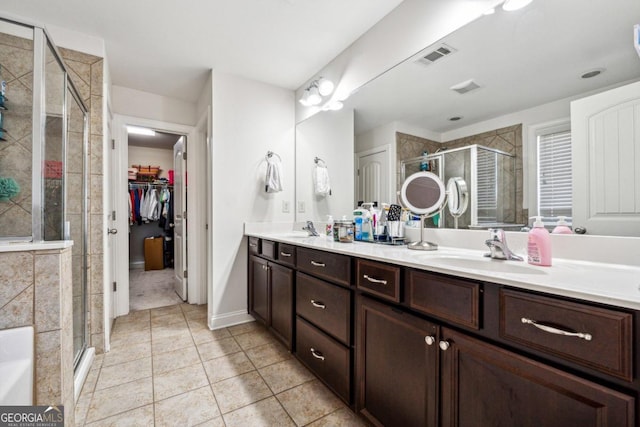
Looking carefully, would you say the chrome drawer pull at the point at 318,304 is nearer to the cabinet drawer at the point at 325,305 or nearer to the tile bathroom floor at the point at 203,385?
the cabinet drawer at the point at 325,305

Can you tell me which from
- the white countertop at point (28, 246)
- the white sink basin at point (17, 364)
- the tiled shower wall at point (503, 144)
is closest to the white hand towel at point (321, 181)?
the tiled shower wall at point (503, 144)

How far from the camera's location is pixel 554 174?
3.82 ft

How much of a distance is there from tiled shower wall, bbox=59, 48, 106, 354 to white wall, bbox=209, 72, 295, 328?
0.81 meters

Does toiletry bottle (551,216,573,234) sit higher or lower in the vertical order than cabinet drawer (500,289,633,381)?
higher

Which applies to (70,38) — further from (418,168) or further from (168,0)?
(418,168)

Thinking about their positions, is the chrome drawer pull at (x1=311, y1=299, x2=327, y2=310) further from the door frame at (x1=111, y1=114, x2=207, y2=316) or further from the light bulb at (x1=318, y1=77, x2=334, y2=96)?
the door frame at (x1=111, y1=114, x2=207, y2=316)

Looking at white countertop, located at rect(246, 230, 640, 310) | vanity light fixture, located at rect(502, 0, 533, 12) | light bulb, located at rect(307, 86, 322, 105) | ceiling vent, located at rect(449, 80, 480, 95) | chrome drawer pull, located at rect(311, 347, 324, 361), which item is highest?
light bulb, located at rect(307, 86, 322, 105)

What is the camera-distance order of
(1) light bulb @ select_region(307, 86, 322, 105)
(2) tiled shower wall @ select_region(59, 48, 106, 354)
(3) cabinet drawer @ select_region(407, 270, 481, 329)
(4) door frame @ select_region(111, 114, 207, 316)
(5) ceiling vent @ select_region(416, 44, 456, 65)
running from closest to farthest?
(3) cabinet drawer @ select_region(407, 270, 481, 329) → (5) ceiling vent @ select_region(416, 44, 456, 65) → (2) tiled shower wall @ select_region(59, 48, 106, 354) → (1) light bulb @ select_region(307, 86, 322, 105) → (4) door frame @ select_region(111, 114, 207, 316)

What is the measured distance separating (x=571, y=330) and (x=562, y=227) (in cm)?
66

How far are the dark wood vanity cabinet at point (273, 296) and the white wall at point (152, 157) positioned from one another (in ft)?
13.7

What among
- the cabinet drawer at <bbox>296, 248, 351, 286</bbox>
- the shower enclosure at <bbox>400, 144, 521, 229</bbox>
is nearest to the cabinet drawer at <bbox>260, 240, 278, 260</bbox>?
the cabinet drawer at <bbox>296, 248, 351, 286</bbox>

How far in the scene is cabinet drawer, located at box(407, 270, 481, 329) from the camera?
2.85 ft

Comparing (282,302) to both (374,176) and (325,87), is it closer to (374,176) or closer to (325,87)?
(374,176)

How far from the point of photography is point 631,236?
38.8 inches
